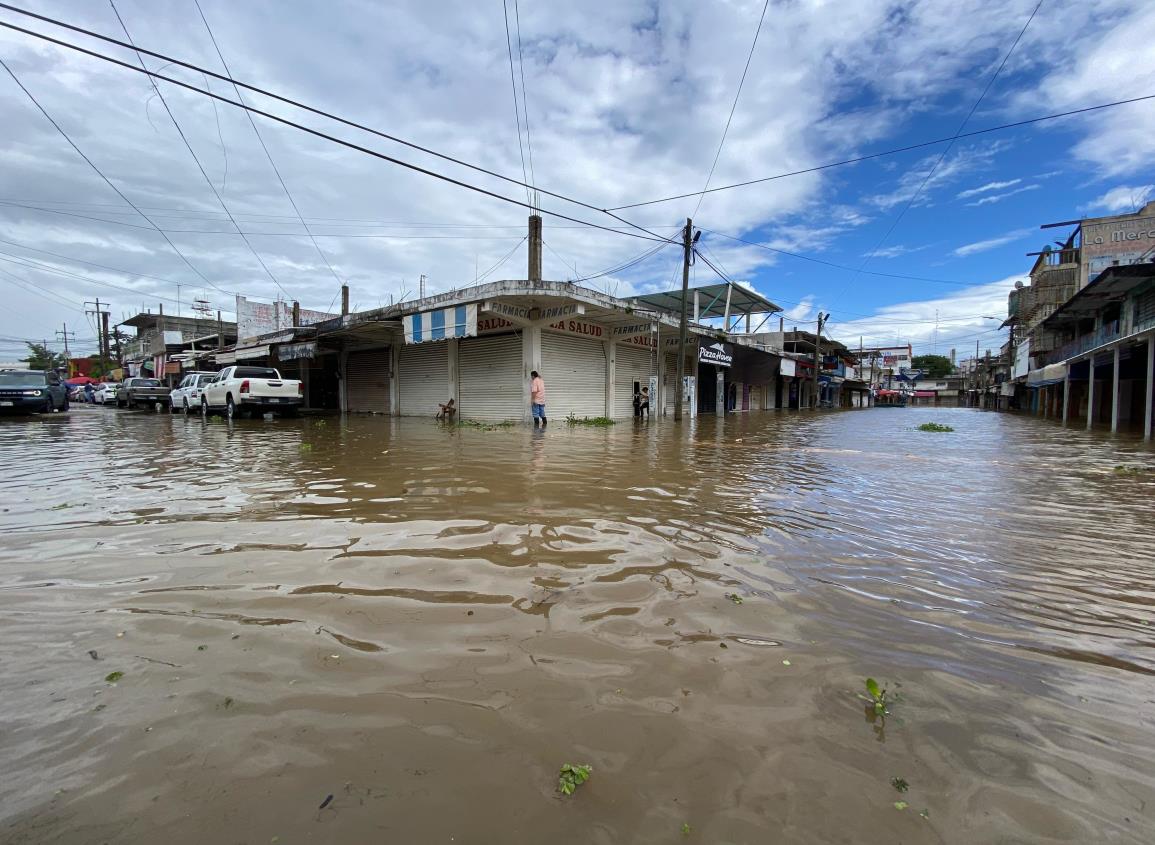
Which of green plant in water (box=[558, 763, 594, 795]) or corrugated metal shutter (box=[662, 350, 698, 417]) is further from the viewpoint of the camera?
corrugated metal shutter (box=[662, 350, 698, 417])

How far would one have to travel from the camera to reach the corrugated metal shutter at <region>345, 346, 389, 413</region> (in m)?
23.6

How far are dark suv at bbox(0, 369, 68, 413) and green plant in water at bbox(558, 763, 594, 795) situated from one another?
23322mm

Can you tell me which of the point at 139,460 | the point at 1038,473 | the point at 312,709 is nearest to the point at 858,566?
the point at 312,709

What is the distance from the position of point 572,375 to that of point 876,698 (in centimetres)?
1759

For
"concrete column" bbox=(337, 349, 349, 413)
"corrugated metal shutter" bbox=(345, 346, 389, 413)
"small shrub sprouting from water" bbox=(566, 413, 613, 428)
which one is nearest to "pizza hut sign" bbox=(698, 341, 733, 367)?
"small shrub sprouting from water" bbox=(566, 413, 613, 428)

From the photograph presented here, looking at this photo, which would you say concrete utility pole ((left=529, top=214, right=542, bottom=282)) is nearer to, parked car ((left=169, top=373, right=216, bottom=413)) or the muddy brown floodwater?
parked car ((left=169, top=373, right=216, bottom=413))

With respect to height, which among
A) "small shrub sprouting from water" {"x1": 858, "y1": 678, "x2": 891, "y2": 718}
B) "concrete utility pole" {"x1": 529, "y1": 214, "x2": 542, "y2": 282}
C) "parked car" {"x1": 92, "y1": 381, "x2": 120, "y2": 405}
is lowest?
"small shrub sprouting from water" {"x1": 858, "y1": 678, "x2": 891, "y2": 718}

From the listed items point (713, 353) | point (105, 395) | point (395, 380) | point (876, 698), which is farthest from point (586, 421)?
point (105, 395)

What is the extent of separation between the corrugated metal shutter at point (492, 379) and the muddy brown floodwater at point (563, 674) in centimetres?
1312

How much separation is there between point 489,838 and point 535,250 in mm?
17681

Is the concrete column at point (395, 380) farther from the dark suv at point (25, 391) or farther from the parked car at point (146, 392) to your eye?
the parked car at point (146, 392)

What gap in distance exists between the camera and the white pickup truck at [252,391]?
642 inches

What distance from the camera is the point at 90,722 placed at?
1.79 m

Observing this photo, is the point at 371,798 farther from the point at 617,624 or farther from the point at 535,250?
the point at 535,250
